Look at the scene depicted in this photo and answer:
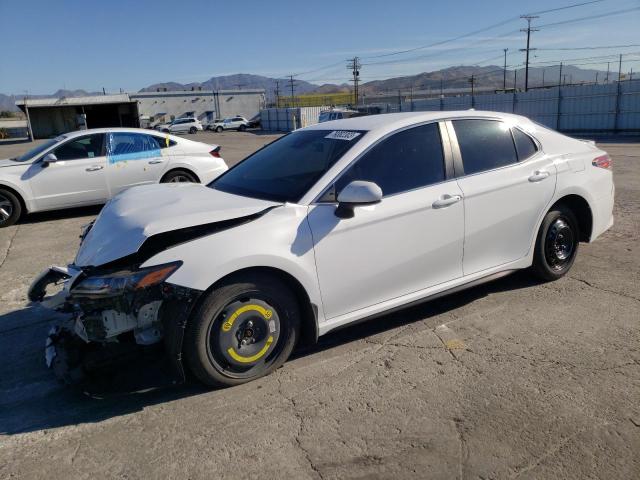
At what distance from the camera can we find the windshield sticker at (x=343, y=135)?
155 inches

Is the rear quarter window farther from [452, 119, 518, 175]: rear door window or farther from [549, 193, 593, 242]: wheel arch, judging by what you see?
[549, 193, 593, 242]: wheel arch

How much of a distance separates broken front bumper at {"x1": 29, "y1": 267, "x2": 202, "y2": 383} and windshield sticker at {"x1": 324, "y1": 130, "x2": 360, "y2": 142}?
166 centimetres

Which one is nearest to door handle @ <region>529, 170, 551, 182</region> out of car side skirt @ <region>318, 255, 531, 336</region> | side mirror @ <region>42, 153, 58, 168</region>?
car side skirt @ <region>318, 255, 531, 336</region>

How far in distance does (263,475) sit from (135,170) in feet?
25.0

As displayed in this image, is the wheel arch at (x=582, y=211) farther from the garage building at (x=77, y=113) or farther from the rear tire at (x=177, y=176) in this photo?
the garage building at (x=77, y=113)

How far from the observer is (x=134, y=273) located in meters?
3.02

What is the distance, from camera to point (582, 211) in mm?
5094

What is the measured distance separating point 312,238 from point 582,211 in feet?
10.1

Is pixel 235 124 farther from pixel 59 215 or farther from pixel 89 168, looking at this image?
pixel 89 168

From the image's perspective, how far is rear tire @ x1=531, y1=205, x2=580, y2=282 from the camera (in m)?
4.75

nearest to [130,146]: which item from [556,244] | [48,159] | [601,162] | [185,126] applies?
[48,159]

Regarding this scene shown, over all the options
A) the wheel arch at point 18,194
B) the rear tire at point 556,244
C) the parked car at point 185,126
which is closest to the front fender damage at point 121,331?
the rear tire at point 556,244

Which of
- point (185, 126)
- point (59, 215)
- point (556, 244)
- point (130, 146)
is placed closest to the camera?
point (556, 244)

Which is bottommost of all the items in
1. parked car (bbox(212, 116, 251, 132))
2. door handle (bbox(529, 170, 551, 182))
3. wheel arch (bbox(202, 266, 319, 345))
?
parked car (bbox(212, 116, 251, 132))
